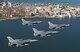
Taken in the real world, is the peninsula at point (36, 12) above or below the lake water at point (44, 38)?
below

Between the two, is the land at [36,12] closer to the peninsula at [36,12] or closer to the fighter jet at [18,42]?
the peninsula at [36,12]

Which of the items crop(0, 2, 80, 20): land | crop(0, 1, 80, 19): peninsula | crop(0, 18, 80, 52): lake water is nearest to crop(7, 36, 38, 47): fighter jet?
crop(0, 18, 80, 52): lake water

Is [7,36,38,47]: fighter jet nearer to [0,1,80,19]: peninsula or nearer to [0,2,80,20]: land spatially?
[0,2,80,20]: land

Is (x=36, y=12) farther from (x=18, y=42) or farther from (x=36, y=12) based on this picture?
(x=18, y=42)

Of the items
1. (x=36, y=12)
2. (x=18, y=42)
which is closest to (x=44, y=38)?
(x=18, y=42)

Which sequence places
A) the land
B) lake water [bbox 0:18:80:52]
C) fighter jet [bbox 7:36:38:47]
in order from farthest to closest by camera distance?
the land < fighter jet [bbox 7:36:38:47] < lake water [bbox 0:18:80:52]

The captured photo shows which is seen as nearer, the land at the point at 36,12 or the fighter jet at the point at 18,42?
the fighter jet at the point at 18,42

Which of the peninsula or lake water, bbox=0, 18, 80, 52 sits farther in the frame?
the peninsula

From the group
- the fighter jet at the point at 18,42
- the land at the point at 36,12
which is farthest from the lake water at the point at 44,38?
the land at the point at 36,12

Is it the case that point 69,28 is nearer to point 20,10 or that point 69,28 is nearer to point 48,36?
point 48,36

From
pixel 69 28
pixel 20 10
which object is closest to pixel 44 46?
pixel 69 28
